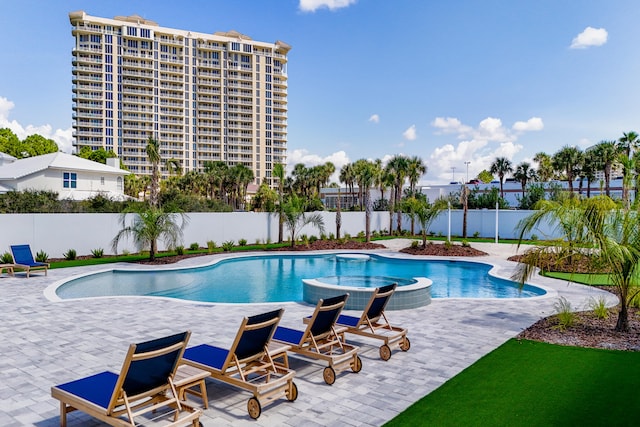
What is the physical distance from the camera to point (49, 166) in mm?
32969

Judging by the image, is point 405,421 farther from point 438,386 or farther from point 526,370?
point 526,370

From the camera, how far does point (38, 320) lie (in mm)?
9367

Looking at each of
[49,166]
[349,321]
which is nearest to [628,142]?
[349,321]

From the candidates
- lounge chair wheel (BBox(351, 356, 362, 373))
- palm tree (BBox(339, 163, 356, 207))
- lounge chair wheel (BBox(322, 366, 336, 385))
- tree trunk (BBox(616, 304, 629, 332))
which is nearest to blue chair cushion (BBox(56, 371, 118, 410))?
lounge chair wheel (BBox(322, 366, 336, 385))

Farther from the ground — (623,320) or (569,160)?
(569,160)

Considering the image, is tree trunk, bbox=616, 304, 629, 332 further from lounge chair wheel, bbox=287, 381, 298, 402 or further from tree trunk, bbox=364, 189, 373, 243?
tree trunk, bbox=364, 189, 373, 243

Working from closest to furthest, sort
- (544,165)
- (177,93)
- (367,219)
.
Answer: (367,219), (544,165), (177,93)

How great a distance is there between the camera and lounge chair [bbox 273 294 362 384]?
19.9 ft

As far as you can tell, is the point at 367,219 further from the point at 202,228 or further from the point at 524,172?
the point at 524,172

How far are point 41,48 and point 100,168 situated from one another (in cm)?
927

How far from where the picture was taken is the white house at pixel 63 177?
33.2 m

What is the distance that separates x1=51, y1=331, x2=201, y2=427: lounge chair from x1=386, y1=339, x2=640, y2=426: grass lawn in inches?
88.7

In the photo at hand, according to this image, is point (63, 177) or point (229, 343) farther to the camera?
point (63, 177)

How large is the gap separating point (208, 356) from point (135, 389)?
140 cm
